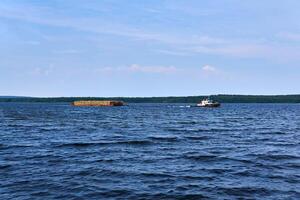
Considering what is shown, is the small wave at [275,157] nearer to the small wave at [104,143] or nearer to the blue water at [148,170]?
the blue water at [148,170]

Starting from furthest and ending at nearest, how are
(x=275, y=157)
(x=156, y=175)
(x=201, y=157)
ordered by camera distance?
(x=275, y=157) < (x=201, y=157) < (x=156, y=175)

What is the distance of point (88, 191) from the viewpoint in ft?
65.1

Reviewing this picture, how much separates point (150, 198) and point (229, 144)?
20500mm

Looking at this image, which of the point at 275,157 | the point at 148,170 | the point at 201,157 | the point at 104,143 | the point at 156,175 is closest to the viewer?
the point at 156,175

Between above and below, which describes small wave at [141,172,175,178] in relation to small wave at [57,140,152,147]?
below

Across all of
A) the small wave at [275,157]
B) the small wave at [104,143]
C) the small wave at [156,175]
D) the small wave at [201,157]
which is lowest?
the small wave at [156,175]

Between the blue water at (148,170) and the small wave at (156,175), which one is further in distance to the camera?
the small wave at (156,175)

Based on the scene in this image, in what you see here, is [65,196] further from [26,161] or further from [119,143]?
[119,143]

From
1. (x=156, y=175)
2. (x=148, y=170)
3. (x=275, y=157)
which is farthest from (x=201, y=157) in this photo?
(x=156, y=175)

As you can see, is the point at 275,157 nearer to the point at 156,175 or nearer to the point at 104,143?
the point at 156,175

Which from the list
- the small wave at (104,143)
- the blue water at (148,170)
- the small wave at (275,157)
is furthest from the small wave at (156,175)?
the small wave at (104,143)

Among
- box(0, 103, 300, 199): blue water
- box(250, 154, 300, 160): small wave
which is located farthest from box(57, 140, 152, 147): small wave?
box(250, 154, 300, 160): small wave

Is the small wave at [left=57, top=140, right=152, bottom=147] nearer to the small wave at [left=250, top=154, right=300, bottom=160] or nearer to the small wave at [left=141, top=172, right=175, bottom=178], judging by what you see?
the small wave at [left=250, top=154, right=300, bottom=160]

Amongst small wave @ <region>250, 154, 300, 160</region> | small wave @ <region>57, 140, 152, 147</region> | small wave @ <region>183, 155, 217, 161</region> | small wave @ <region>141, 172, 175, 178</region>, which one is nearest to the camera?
small wave @ <region>141, 172, 175, 178</region>
